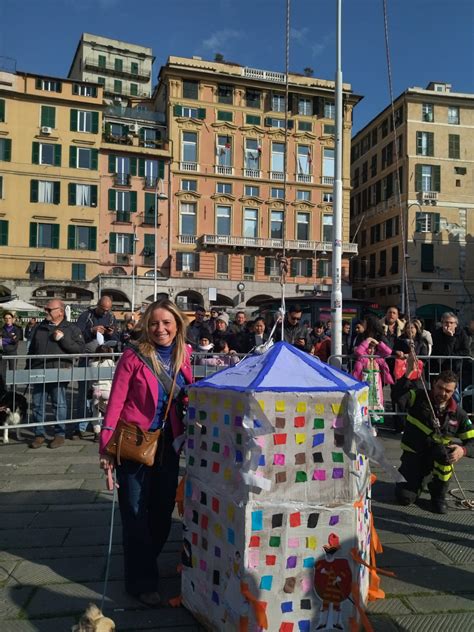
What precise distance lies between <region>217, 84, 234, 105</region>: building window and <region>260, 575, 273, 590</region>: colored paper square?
44.9 meters

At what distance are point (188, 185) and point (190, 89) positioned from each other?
297 inches

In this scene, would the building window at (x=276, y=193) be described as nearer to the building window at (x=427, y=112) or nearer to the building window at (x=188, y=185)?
the building window at (x=188, y=185)

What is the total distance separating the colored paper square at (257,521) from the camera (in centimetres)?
255

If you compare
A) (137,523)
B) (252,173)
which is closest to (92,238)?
(252,173)

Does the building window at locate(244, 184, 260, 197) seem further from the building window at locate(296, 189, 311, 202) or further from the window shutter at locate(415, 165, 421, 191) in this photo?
the window shutter at locate(415, 165, 421, 191)

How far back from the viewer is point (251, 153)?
44312 mm

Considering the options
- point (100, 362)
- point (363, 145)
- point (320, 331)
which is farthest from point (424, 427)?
point (363, 145)

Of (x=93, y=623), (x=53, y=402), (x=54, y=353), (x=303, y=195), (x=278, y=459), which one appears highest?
(x=303, y=195)

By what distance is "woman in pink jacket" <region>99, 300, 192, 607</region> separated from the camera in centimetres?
313

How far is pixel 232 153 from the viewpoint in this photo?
144 feet

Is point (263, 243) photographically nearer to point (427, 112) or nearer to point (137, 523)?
point (427, 112)

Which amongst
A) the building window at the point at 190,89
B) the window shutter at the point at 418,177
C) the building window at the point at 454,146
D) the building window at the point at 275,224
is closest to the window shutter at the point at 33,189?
the building window at the point at 190,89

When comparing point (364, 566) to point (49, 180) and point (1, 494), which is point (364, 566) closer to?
point (1, 494)

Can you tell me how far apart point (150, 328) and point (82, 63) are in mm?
59005
